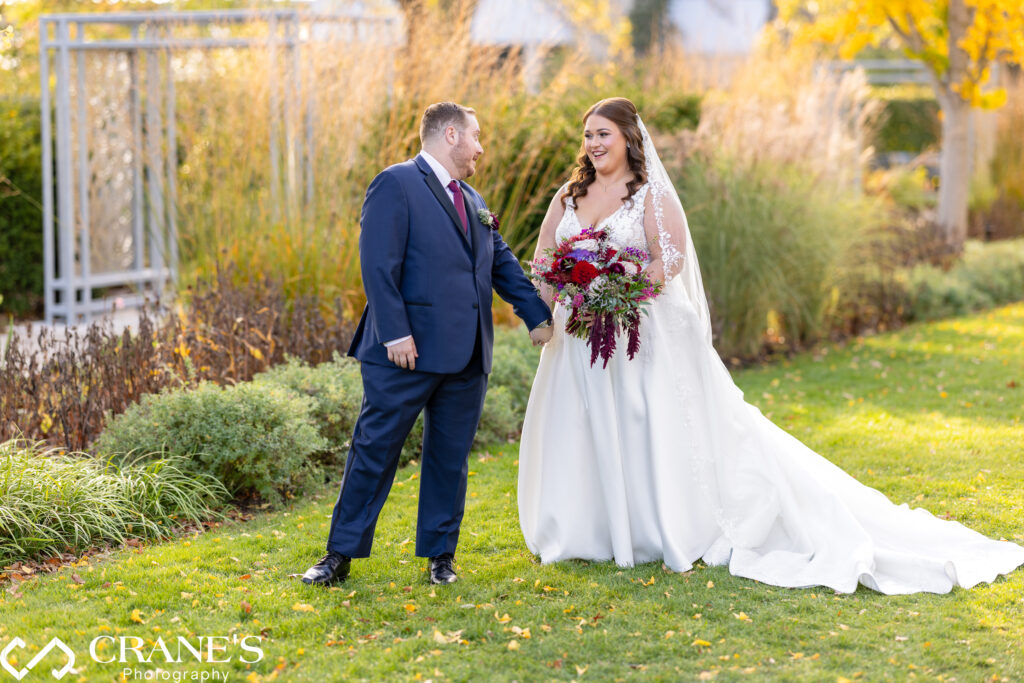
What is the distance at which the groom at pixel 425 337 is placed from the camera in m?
3.61

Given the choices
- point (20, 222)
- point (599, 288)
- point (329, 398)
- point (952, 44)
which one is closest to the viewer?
point (599, 288)

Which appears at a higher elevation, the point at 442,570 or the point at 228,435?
the point at 228,435

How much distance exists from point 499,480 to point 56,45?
635cm

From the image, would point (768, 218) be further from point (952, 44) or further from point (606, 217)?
point (952, 44)

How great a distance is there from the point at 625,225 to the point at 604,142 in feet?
1.16

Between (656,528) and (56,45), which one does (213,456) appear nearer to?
(656,528)

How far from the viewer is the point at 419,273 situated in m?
3.67

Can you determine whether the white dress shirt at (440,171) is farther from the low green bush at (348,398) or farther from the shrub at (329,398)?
the shrub at (329,398)

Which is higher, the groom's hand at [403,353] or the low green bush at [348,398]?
the groom's hand at [403,353]

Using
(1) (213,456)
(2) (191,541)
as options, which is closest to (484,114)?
(1) (213,456)

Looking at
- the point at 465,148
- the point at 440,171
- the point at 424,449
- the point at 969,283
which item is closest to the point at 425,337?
the point at 424,449

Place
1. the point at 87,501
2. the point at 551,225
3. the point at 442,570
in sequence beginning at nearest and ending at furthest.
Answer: the point at 442,570
the point at 87,501
the point at 551,225

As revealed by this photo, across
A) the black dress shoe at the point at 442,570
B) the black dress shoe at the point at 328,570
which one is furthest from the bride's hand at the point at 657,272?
the black dress shoe at the point at 328,570

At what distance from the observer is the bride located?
4094mm
